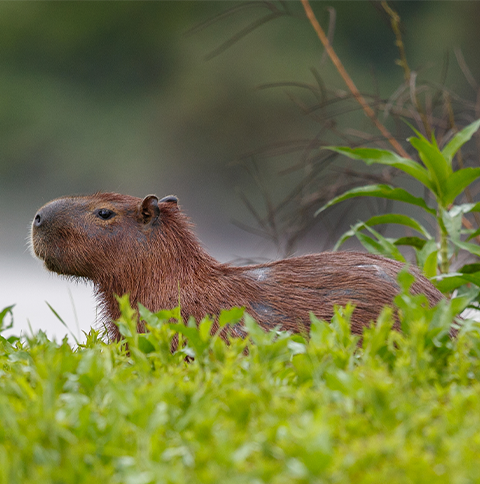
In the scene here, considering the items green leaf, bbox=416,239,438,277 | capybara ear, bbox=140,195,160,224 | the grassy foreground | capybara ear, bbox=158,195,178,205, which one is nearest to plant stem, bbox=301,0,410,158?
green leaf, bbox=416,239,438,277

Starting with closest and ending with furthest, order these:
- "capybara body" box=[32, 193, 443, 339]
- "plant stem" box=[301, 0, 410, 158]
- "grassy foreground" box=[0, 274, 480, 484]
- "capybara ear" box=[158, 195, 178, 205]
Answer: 1. "grassy foreground" box=[0, 274, 480, 484]
2. "capybara body" box=[32, 193, 443, 339]
3. "capybara ear" box=[158, 195, 178, 205]
4. "plant stem" box=[301, 0, 410, 158]

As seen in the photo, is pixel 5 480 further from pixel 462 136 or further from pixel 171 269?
pixel 462 136

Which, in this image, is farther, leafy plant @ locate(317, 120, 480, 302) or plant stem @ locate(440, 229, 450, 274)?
plant stem @ locate(440, 229, 450, 274)

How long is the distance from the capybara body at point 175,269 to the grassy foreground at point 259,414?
2.42 feet

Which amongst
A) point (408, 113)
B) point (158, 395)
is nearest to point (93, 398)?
point (158, 395)

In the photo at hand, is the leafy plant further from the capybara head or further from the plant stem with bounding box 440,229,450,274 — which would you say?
the capybara head

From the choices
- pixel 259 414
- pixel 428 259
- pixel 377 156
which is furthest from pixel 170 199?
pixel 259 414

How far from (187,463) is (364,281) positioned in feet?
4.74

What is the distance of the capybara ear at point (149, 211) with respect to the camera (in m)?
2.64

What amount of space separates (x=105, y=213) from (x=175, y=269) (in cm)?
36

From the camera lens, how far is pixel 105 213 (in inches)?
104

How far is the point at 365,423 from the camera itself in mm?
1191

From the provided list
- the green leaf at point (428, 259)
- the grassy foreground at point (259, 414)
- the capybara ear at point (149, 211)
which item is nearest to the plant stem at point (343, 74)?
the green leaf at point (428, 259)

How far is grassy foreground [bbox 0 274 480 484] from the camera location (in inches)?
39.1
